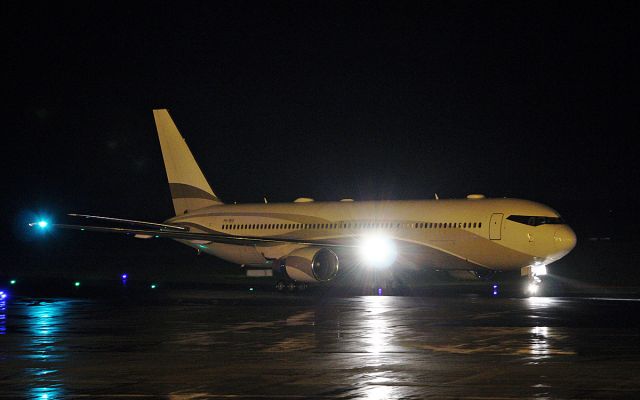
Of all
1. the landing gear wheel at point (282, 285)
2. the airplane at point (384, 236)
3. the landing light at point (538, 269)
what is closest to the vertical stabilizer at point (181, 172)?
the airplane at point (384, 236)

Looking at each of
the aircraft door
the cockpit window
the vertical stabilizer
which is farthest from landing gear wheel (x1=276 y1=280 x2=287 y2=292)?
the vertical stabilizer

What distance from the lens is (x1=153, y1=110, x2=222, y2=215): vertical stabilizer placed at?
56125 millimetres

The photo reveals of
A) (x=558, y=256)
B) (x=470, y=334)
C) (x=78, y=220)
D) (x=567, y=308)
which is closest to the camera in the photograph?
(x=470, y=334)

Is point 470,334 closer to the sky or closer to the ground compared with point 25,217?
closer to the ground

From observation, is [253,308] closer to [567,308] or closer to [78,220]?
[567,308]

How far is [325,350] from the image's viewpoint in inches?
769

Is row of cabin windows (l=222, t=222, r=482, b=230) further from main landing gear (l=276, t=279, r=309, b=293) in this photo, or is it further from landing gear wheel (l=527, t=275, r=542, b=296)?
main landing gear (l=276, t=279, r=309, b=293)

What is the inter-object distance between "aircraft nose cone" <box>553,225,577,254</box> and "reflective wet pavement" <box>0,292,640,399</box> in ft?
28.9

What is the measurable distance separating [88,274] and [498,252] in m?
27.0

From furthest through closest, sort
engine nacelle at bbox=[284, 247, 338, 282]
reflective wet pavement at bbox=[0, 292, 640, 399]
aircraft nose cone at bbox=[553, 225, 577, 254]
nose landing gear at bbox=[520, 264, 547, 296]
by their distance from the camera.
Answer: engine nacelle at bbox=[284, 247, 338, 282] < aircraft nose cone at bbox=[553, 225, 577, 254] < nose landing gear at bbox=[520, 264, 547, 296] < reflective wet pavement at bbox=[0, 292, 640, 399]

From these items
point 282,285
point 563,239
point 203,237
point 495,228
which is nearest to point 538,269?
point 563,239

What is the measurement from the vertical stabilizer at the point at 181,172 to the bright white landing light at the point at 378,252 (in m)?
12.7

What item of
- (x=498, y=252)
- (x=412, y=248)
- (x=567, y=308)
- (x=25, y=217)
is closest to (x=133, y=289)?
(x=412, y=248)

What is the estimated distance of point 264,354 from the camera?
747 inches
